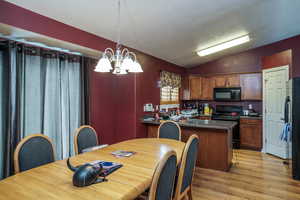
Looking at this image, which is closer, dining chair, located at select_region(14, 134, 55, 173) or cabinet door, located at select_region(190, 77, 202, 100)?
dining chair, located at select_region(14, 134, 55, 173)

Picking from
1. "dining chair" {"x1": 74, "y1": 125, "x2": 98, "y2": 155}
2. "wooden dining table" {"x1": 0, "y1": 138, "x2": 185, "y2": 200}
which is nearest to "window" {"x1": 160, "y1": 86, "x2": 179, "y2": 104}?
"dining chair" {"x1": 74, "y1": 125, "x2": 98, "y2": 155}

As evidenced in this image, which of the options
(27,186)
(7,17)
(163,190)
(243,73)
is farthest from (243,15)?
(27,186)

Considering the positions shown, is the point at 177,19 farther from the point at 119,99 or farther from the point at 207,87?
the point at 207,87

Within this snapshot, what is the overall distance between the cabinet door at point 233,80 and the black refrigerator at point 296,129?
89.6 inches

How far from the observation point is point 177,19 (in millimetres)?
2637

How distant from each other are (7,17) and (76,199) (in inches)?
76.5

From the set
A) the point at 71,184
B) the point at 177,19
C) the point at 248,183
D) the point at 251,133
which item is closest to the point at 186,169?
the point at 71,184

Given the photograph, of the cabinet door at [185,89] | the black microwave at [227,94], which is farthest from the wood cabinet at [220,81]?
the cabinet door at [185,89]

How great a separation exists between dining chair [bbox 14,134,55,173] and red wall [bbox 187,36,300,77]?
4.80m

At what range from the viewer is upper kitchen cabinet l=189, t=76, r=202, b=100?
228 inches

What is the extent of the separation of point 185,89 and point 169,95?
3.27 ft

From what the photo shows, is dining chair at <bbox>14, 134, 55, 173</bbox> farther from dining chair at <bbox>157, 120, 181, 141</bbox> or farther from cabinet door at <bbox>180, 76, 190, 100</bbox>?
cabinet door at <bbox>180, 76, 190, 100</bbox>

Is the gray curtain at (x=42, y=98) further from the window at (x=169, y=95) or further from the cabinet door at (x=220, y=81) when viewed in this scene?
the cabinet door at (x=220, y=81)

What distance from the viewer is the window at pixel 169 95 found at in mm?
4785
